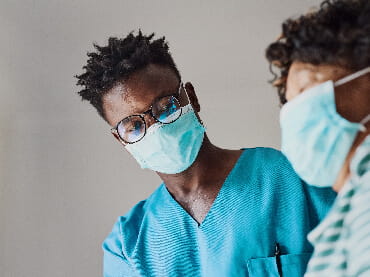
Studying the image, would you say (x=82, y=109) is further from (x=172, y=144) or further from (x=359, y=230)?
(x=359, y=230)

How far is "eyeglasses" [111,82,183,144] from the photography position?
3.70ft

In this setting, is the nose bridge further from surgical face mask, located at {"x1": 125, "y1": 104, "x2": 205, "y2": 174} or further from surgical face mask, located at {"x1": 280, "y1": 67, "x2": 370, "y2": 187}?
surgical face mask, located at {"x1": 280, "y1": 67, "x2": 370, "y2": 187}

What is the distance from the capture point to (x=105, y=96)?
1.21m

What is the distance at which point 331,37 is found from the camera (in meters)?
0.74

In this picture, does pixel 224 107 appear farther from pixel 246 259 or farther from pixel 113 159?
pixel 246 259

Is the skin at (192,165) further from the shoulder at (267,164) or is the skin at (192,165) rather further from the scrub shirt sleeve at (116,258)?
the scrub shirt sleeve at (116,258)

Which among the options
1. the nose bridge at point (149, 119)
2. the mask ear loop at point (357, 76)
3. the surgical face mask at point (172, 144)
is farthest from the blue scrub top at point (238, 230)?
the mask ear loop at point (357, 76)

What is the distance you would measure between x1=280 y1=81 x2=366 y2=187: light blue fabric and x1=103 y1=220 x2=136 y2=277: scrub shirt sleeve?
63cm

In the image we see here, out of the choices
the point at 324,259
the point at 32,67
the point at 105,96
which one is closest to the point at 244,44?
the point at 105,96

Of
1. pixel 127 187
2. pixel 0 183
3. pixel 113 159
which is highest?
pixel 0 183

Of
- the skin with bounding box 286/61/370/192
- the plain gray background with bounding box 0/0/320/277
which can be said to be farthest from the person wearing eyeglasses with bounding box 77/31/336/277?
the skin with bounding box 286/61/370/192

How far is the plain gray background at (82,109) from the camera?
57.7 inches

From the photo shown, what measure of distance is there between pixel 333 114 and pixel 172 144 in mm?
480

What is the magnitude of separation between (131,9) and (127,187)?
0.58 meters
